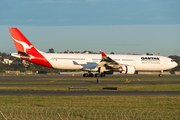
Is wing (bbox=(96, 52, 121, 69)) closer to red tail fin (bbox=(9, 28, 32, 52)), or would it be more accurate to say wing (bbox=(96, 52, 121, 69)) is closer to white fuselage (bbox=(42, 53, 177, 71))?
white fuselage (bbox=(42, 53, 177, 71))

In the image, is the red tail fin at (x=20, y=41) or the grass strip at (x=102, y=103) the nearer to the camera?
the grass strip at (x=102, y=103)

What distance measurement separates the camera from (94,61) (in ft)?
156

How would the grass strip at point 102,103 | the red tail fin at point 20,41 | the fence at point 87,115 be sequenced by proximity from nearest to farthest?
the fence at point 87,115
the grass strip at point 102,103
the red tail fin at point 20,41

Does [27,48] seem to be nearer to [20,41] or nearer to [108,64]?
[20,41]

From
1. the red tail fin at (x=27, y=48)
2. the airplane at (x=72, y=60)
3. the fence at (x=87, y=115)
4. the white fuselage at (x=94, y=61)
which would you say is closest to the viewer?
the fence at (x=87, y=115)

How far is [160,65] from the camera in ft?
169

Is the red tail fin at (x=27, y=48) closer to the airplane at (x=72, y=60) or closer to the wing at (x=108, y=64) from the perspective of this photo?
the airplane at (x=72, y=60)

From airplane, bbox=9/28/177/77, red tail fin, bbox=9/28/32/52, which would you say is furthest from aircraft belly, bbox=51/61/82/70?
red tail fin, bbox=9/28/32/52

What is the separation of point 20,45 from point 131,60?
21490mm

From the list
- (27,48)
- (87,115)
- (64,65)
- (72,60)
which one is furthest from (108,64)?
(87,115)

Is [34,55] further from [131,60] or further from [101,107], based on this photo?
[101,107]

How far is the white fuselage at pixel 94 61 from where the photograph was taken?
45938mm

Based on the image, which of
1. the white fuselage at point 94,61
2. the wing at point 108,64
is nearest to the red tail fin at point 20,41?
the white fuselage at point 94,61

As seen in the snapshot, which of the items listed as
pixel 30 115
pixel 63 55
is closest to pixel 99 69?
pixel 63 55
